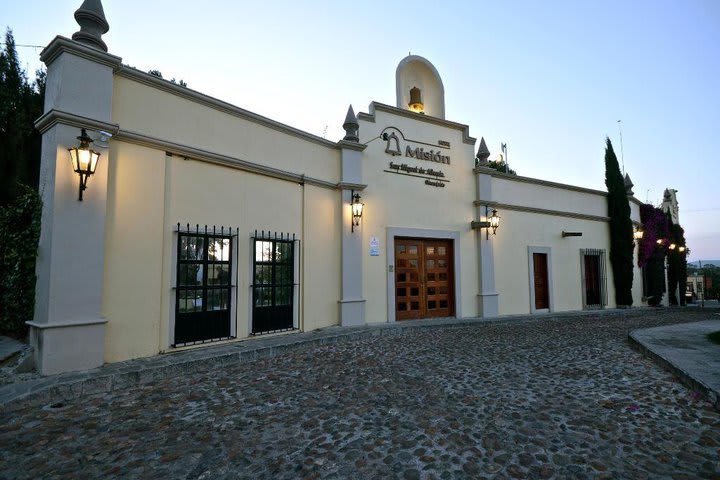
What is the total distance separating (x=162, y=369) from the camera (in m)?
5.06

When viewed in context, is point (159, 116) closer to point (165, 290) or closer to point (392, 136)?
point (165, 290)

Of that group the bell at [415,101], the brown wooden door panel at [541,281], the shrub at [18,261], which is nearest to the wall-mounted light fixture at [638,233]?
the brown wooden door panel at [541,281]

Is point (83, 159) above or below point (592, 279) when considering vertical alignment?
above

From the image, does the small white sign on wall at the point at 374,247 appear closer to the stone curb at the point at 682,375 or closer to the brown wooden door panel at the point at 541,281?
the stone curb at the point at 682,375

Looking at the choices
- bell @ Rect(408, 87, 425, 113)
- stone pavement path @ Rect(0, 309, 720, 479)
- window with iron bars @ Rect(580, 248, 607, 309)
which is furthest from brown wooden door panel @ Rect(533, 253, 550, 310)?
stone pavement path @ Rect(0, 309, 720, 479)

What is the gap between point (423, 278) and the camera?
35.3ft

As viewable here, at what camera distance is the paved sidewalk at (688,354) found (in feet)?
13.9

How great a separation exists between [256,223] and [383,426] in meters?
5.03

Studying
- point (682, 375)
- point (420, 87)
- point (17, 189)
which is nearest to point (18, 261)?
point (17, 189)

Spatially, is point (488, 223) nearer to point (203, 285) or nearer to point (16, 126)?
point (203, 285)

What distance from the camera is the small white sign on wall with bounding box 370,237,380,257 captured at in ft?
31.9

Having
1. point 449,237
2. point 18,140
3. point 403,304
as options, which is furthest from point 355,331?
point 18,140

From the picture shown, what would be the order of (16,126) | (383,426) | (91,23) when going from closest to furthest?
1. (383,426)
2. (91,23)
3. (16,126)

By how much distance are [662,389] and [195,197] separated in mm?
7299
